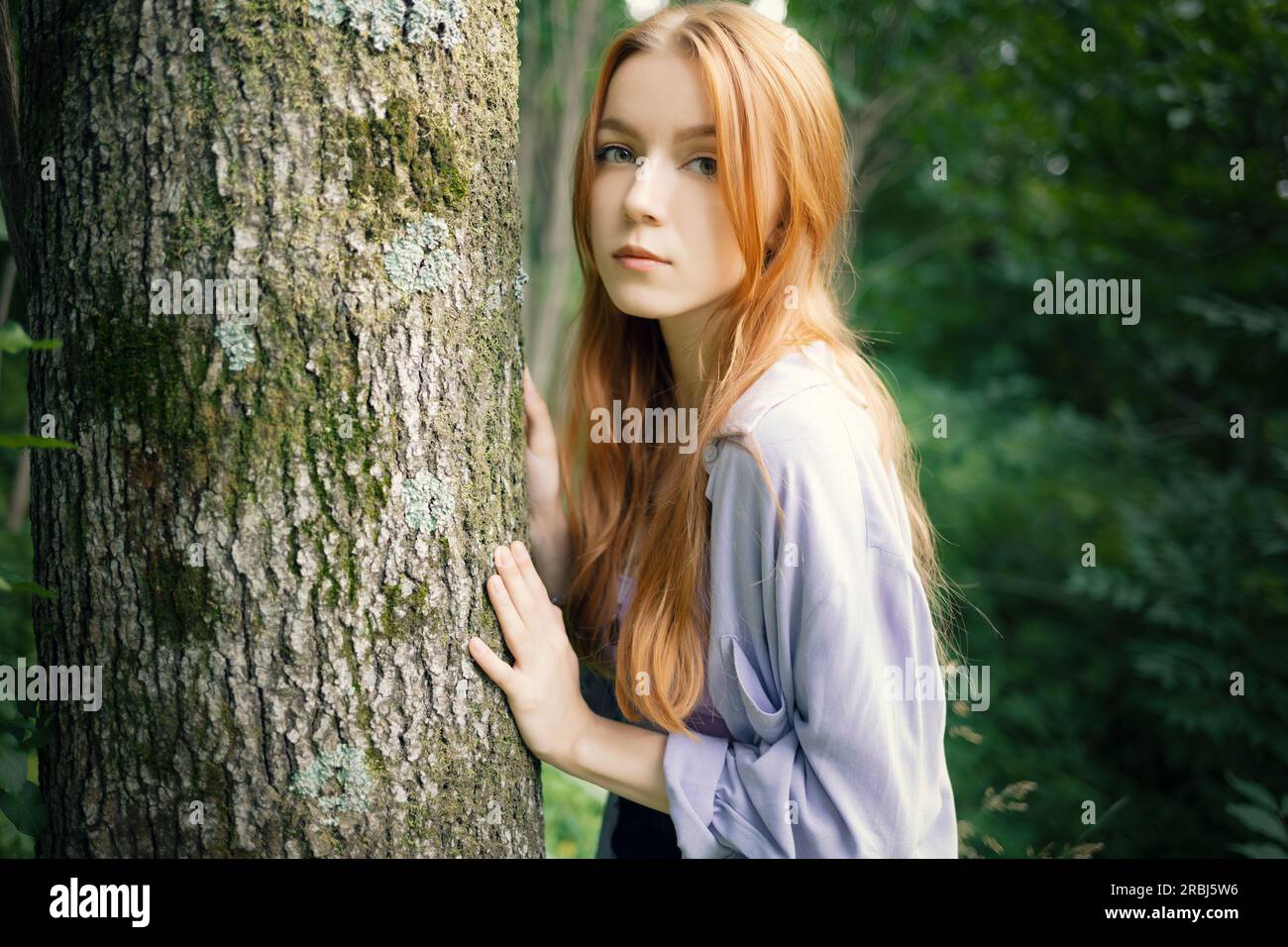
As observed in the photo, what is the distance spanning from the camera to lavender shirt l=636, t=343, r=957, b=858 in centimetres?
137

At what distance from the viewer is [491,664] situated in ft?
4.73

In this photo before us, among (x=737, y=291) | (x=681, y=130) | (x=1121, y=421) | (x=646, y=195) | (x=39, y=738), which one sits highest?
(x=681, y=130)

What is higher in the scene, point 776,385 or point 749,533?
point 776,385

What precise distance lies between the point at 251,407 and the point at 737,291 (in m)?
0.85

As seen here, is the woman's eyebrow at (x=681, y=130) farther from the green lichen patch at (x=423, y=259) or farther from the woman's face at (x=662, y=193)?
the green lichen patch at (x=423, y=259)

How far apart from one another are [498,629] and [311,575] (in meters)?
Answer: 0.33

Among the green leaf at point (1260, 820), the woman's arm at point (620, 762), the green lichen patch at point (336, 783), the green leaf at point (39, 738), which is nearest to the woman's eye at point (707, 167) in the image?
the woman's arm at point (620, 762)

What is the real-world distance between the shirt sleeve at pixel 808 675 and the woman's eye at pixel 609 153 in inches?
23.1

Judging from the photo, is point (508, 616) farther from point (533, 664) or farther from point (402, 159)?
point (402, 159)

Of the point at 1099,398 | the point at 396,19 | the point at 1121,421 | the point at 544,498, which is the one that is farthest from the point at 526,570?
the point at 1099,398

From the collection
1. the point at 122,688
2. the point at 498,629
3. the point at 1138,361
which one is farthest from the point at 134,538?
the point at 1138,361

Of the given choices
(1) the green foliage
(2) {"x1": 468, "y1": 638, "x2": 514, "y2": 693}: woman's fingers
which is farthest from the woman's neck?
(1) the green foliage

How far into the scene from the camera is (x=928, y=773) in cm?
154

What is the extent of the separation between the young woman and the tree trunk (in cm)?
25
